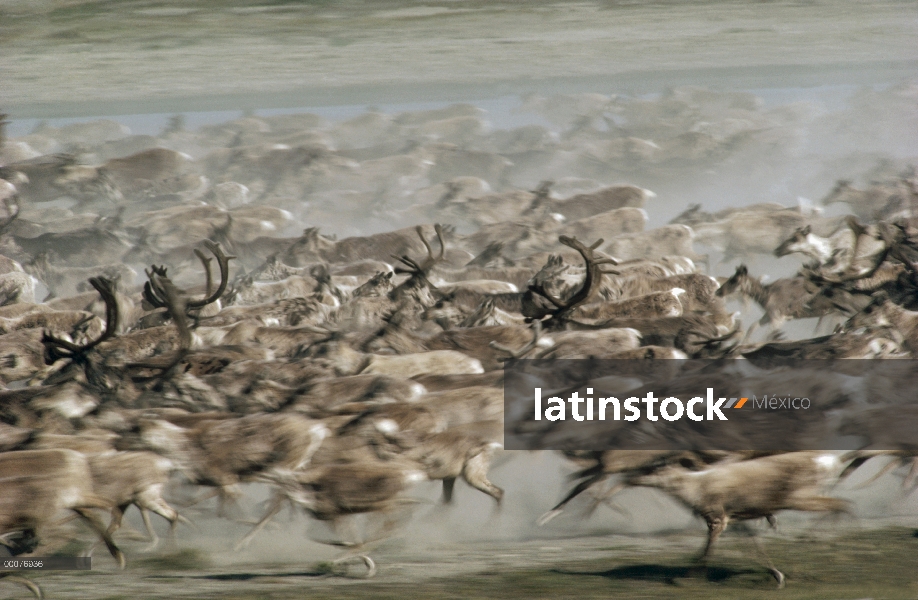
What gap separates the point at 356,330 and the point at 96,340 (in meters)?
2.19

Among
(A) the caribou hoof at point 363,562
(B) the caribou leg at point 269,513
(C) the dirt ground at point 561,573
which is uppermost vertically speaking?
(B) the caribou leg at point 269,513

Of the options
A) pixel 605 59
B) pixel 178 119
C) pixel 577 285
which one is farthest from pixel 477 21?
pixel 178 119

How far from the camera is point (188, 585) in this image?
5.38m

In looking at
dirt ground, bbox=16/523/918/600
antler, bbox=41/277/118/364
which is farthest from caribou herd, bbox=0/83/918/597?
dirt ground, bbox=16/523/918/600

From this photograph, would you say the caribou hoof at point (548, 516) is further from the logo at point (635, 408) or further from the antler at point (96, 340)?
the antler at point (96, 340)

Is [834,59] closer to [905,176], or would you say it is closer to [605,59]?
[905,176]

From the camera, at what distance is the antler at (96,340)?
6.43m

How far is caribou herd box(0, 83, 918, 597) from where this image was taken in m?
5.29

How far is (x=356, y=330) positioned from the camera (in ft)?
26.0

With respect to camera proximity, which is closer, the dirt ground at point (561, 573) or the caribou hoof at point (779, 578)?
the caribou hoof at point (779, 578)
